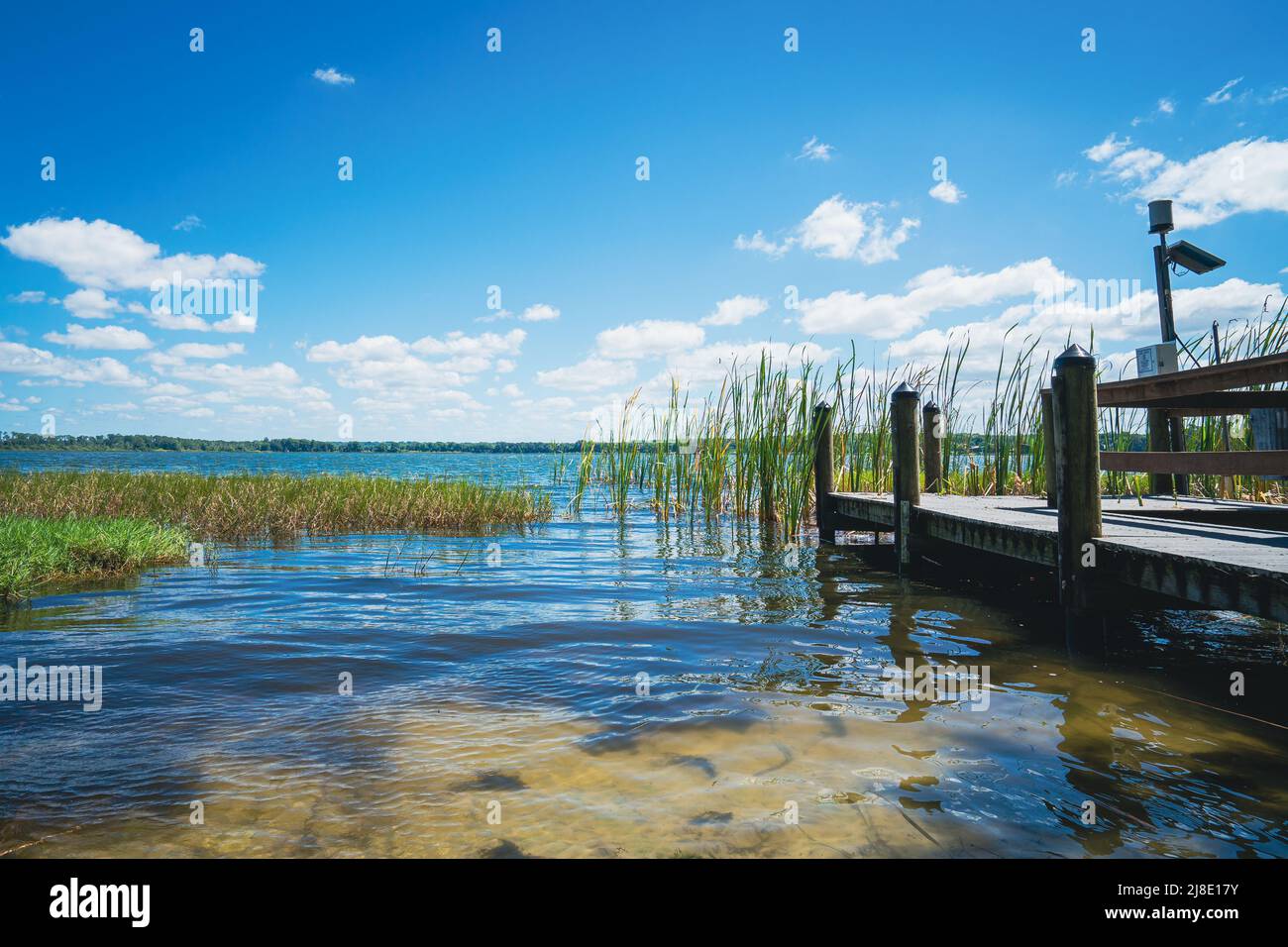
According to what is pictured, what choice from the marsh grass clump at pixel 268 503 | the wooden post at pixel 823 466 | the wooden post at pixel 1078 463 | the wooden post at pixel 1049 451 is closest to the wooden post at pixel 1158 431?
the wooden post at pixel 1049 451

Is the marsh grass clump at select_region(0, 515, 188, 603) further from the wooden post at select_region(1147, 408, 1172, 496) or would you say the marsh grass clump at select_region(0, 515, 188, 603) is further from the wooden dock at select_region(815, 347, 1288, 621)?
the wooden post at select_region(1147, 408, 1172, 496)

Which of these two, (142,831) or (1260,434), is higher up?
(1260,434)

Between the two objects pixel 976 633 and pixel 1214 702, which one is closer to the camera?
pixel 1214 702

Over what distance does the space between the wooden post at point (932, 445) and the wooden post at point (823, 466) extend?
131 cm

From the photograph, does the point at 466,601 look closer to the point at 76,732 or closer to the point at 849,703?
the point at 76,732

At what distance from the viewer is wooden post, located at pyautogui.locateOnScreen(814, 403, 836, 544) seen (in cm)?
1066

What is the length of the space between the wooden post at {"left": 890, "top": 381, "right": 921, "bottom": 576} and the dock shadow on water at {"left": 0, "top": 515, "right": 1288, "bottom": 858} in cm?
88

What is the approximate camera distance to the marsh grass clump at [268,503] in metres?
11.9

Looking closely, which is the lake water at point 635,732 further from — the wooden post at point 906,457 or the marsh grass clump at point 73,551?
the wooden post at point 906,457

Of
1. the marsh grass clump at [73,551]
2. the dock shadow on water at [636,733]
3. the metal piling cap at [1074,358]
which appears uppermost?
the metal piling cap at [1074,358]

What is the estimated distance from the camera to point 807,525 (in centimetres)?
1199
